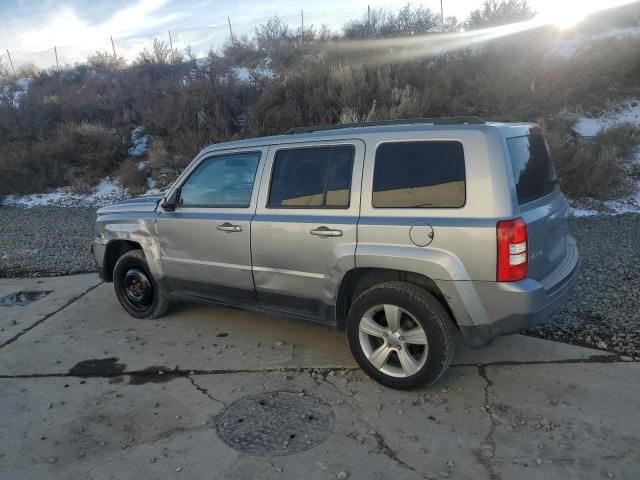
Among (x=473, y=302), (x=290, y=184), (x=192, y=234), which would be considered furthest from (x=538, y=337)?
(x=192, y=234)

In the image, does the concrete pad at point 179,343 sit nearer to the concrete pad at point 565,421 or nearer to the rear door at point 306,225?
the rear door at point 306,225

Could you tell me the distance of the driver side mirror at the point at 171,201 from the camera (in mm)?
4889

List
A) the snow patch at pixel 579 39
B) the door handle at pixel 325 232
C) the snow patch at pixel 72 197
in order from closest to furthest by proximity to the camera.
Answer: the door handle at pixel 325 232 → the snow patch at pixel 72 197 → the snow patch at pixel 579 39

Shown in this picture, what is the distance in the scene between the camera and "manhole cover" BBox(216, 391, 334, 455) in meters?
3.20

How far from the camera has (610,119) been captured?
11.6 m

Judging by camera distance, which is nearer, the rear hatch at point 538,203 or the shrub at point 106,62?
the rear hatch at point 538,203

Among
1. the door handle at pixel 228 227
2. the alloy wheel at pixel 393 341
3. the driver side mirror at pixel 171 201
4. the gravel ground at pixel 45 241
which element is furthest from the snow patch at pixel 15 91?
the alloy wheel at pixel 393 341

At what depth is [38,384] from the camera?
4168 mm

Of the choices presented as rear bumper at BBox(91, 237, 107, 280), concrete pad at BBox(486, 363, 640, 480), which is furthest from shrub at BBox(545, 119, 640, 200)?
rear bumper at BBox(91, 237, 107, 280)

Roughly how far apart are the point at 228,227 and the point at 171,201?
86 cm

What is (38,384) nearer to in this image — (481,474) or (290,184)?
(290,184)

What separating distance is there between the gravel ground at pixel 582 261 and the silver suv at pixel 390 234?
928 millimetres

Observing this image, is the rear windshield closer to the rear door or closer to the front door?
the rear door

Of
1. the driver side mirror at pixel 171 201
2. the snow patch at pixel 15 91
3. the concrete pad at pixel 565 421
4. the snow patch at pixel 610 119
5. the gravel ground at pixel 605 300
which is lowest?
the gravel ground at pixel 605 300
